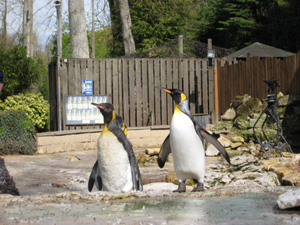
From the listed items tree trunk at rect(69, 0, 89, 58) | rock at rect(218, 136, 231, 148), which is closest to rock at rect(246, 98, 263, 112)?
rock at rect(218, 136, 231, 148)

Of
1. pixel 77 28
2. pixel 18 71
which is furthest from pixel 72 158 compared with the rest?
pixel 18 71

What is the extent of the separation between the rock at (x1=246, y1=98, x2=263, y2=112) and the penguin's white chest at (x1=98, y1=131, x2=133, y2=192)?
24.0 feet

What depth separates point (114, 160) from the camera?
5488 mm

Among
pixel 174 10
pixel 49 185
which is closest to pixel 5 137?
pixel 49 185

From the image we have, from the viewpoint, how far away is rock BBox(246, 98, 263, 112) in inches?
480

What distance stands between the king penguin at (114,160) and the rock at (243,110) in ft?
23.8

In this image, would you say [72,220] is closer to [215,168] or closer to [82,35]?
[215,168]

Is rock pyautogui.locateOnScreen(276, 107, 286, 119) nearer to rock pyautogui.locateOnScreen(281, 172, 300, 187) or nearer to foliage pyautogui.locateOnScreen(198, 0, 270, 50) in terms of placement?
rock pyautogui.locateOnScreen(281, 172, 300, 187)

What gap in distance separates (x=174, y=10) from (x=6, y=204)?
2135cm

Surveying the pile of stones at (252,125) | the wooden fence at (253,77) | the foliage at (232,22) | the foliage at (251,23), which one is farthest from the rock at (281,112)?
the foliage at (232,22)

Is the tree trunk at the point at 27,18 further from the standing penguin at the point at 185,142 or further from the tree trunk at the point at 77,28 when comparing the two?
the standing penguin at the point at 185,142

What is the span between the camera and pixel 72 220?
3.68 m

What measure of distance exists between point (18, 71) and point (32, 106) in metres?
2.29

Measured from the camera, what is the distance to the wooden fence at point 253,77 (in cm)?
1115
